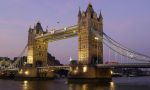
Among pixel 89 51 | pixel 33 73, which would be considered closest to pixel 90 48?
pixel 89 51

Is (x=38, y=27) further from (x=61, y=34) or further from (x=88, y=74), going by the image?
(x=88, y=74)

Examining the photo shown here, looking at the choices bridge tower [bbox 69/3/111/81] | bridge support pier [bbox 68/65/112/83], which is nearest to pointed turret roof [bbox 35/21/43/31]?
bridge tower [bbox 69/3/111/81]

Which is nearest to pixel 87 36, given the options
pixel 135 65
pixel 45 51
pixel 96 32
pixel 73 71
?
pixel 96 32

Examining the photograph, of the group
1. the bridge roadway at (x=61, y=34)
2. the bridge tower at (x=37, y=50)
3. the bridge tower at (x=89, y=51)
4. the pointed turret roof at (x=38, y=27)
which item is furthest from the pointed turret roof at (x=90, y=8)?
the pointed turret roof at (x=38, y=27)

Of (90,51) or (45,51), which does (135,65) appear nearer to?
(90,51)

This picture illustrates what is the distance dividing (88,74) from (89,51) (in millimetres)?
5383

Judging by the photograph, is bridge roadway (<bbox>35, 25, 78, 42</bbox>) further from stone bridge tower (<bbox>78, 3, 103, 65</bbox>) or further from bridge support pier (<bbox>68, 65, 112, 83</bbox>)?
bridge support pier (<bbox>68, 65, 112, 83</bbox>)

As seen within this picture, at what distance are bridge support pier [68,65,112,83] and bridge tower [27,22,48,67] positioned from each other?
23329 mm

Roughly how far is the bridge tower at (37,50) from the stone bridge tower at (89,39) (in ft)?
73.9

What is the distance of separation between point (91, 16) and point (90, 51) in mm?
8071

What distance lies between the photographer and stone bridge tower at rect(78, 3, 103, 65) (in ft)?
233

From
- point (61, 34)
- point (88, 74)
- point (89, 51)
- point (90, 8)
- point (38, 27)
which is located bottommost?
point (88, 74)

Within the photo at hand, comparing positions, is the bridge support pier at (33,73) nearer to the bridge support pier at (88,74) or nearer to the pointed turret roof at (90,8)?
the bridge support pier at (88,74)

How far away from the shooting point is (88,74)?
6794 cm
